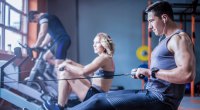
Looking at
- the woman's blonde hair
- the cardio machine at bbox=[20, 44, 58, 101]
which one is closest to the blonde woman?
the woman's blonde hair

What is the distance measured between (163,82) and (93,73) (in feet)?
3.60

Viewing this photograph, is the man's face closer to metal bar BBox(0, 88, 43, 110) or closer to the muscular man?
the muscular man

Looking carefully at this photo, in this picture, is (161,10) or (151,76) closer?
(151,76)

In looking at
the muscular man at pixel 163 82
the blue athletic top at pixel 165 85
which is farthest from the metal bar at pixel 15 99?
the blue athletic top at pixel 165 85

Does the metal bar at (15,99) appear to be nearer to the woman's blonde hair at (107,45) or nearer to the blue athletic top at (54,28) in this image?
the blue athletic top at (54,28)

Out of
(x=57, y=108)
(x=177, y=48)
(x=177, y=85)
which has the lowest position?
(x=57, y=108)

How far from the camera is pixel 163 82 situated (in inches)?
55.5

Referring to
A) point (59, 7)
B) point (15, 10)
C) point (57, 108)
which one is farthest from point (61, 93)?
point (59, 7)

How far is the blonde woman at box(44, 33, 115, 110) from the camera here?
89.6 inches

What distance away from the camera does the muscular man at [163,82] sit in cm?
131

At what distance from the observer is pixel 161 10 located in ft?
4.88

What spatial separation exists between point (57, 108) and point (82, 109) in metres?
1.20

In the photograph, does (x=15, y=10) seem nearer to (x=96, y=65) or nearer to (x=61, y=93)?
(x=61, y=93)

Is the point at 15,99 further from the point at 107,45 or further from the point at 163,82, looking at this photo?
the point at 163,82
